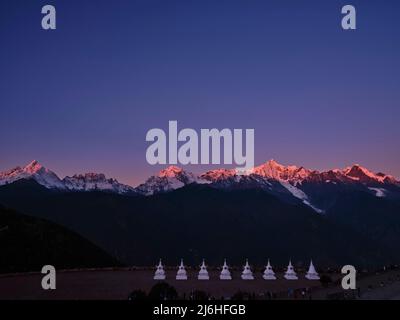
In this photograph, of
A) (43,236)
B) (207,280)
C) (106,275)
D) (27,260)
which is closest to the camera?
(207,280)

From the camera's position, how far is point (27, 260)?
164 m

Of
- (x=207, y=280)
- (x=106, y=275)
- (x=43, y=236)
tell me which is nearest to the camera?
(x=207, y=280)
